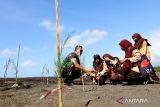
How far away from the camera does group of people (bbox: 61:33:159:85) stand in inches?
396

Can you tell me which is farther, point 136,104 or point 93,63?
point 93,63

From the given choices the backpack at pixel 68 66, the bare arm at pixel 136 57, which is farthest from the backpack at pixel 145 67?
the backpack at pixel 68 66

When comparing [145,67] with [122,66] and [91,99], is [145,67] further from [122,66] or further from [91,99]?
[91,99]

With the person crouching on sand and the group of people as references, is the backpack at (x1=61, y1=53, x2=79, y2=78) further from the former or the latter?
the person crouching on sand

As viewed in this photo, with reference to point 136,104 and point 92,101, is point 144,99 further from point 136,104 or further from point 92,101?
point 92,101

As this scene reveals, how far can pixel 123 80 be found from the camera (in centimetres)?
1061

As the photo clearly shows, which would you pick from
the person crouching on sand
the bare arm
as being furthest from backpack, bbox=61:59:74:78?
the bare arm

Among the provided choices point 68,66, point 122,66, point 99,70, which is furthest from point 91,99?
point 99,70

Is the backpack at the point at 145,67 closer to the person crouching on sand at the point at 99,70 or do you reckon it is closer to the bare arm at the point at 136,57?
the bare arm at the point at 136,57

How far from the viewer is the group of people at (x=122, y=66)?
10.1m

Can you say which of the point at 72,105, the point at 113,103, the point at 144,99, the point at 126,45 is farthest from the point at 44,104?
the point at 126,45

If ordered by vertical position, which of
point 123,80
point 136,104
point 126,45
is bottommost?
point 136,104

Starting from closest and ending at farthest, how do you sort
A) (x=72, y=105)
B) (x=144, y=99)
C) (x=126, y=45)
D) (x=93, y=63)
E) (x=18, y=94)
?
(x=72, y=105) → (x=144, y=99) → (x=18, y=94) → (x=126, y=45) → (x=93, y=63)

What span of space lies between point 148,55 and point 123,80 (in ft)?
3.09
